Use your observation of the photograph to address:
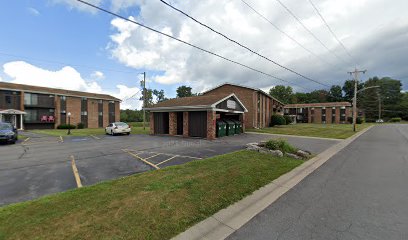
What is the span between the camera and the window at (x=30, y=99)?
106 ft

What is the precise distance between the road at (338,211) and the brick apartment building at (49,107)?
38805 millimetres

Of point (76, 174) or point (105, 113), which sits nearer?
point (76, 174)

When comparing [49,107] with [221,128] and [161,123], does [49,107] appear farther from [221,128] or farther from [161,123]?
[221,128]

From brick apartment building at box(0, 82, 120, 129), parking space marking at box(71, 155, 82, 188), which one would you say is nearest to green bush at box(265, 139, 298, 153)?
parking space marking at box(71, 155, 82, 188)

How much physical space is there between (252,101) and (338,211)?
2526cm

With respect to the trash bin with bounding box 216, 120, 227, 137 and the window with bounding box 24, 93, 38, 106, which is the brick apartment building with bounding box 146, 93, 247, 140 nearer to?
the trash bin with bounding box 216, 120, 227, 137

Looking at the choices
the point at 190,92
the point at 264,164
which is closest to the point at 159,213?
the point at 264,164

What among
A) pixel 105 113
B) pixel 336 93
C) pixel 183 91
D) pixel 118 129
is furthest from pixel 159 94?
pixel 336 93

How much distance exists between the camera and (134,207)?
3863mm

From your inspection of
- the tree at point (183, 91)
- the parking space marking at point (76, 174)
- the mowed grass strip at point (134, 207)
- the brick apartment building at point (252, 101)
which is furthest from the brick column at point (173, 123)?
the tree at point (183, 91)

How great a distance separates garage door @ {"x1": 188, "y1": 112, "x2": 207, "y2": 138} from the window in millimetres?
30881

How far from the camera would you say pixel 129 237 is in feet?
9.70

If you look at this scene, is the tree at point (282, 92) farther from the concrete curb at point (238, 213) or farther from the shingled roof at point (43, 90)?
the concrete curb at point (238, 213)

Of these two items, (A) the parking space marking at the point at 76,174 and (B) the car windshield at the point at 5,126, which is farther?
(B) the car windshield at the point at 5,126
